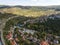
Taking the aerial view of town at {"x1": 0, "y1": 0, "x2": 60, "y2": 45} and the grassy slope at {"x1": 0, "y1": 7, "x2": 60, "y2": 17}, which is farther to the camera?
the grassy slope at {"x1": 0, "y1": 7, "x2": 60, "y2": 17}

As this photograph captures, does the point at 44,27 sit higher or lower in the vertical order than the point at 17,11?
lower

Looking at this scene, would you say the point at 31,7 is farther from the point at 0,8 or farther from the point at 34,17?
the point at 0,8

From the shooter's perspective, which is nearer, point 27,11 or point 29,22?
point 29,22

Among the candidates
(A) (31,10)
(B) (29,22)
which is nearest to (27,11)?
(A) (31,10)

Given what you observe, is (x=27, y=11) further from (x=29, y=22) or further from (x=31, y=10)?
(x=29, y=22)

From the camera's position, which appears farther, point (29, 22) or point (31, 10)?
point (31, 10)

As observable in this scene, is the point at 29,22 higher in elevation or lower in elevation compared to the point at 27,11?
lower

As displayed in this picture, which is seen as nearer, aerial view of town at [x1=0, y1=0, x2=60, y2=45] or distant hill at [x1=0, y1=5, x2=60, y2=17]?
aerial view of town at [x1=0, y1=0, x2=60, y2=45]

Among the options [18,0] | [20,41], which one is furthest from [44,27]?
[18,0]
